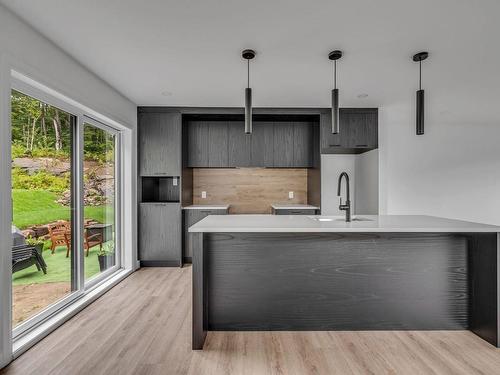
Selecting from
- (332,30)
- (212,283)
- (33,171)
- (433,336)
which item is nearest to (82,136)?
(33,171)

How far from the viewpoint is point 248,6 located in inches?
77.0

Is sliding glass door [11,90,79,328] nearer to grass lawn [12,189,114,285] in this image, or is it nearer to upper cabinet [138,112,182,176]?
grass lawn [12,189,114,285]

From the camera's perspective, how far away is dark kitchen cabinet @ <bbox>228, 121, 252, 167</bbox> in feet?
15.7

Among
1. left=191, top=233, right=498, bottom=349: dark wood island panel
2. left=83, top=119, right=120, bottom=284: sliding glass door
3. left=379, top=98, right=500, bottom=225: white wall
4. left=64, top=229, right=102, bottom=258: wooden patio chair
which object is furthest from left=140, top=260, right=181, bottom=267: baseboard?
left=379, top=98, right=500, bottom=225: white wall

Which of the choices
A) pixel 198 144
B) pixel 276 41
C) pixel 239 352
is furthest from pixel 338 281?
pixel 198 144

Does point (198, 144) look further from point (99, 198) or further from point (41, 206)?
point (41, 206)

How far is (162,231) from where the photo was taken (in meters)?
4.35

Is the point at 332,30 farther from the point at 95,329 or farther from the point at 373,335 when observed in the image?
the point at 95,329

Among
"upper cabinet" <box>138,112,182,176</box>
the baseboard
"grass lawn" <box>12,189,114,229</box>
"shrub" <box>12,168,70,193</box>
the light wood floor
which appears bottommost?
the light wood floor

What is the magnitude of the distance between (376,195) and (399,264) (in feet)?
7.12

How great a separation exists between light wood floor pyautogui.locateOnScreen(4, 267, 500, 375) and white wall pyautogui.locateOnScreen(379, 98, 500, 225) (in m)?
3.47

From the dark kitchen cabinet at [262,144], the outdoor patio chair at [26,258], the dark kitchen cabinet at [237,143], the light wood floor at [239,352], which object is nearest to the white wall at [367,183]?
the dark kitchen cabinet at [262,144]

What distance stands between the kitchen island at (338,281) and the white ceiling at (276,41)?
4.85 ft

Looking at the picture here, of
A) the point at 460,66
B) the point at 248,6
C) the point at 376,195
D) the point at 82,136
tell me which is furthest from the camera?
the point at 376,195
